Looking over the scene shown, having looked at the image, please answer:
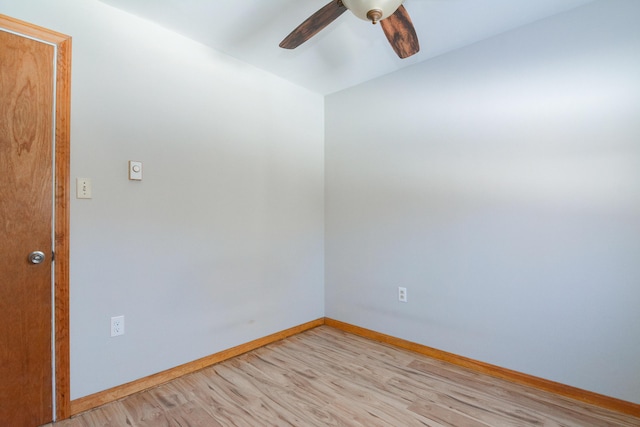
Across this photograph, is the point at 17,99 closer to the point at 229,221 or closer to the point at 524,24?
the point at 229,221

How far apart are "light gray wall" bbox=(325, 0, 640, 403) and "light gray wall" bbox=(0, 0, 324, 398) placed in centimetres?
81

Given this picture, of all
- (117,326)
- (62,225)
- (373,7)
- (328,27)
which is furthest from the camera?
(328,27)

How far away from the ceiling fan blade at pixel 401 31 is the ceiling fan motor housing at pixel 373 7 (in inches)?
A: 3.7

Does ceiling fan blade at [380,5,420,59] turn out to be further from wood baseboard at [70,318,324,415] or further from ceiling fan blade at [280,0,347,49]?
wood baseboard at [70,318,324,415]

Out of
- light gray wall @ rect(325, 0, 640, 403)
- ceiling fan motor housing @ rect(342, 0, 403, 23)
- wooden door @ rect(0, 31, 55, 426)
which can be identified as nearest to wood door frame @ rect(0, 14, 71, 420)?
wooden door @ rect(0, 31, 55, 426)

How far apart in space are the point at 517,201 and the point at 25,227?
279 centimetres

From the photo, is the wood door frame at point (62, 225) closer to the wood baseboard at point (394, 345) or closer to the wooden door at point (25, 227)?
the wooden door at point (25, 227)

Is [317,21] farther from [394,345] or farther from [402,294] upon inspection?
[394,345]

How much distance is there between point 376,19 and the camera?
53.6 inches

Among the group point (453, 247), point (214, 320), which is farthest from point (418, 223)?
point (214, 320)

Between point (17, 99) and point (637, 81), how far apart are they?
3182 millimetres

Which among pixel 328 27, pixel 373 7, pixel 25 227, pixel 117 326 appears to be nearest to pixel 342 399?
pixel 117 326

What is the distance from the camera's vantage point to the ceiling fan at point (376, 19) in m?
1.32

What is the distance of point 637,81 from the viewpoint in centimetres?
165
